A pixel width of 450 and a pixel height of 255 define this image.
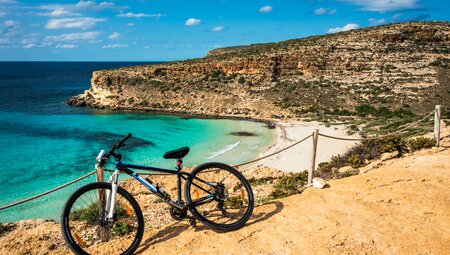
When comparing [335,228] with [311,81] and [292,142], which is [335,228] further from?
[311,81]

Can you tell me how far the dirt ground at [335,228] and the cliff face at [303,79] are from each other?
31524mm

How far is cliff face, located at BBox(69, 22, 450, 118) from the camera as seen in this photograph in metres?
39.4

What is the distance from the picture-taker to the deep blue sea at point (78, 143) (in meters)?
17.0

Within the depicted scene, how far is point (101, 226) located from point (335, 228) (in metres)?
3.65

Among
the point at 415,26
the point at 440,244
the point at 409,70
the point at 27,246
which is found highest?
the point at 415,26

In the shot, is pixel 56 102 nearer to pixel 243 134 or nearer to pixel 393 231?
pixel 243 134

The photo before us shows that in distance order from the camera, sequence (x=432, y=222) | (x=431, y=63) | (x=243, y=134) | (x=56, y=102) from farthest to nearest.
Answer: (x=56, y=102) < (x=431, y=63) < (x=243, y=134) < (x=432, y=222)

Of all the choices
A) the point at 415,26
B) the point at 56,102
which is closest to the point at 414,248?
the point at 415,26

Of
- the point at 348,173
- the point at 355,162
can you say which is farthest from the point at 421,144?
the point at 348,173

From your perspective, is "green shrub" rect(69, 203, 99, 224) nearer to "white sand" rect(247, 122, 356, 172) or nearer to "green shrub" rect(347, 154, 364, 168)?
"green shrub" rect(347, 154, 364, 168)

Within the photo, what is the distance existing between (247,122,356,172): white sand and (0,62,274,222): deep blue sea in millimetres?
1493

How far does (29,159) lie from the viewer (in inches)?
906

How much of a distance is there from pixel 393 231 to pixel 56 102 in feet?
198

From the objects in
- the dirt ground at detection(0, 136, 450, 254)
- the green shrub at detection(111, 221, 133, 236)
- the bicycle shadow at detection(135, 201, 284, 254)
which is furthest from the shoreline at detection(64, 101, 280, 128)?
the green shrub at detection(111, 221, 133, 236)
